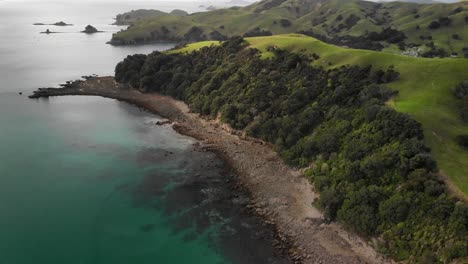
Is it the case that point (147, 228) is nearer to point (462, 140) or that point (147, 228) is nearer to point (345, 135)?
point (345, 135)

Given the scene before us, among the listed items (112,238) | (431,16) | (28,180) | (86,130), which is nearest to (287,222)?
(112,238)

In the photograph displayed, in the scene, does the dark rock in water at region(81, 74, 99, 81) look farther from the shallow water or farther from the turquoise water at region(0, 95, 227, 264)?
the turquoise water at region(0, 95, 227, 264)

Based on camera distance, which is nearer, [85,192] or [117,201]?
[117,201]

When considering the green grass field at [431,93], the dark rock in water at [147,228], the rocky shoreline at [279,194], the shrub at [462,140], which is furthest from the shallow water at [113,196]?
the shrub at [462,140]

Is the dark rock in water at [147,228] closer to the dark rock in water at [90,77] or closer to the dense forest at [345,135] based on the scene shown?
the dense forest at [345,135]

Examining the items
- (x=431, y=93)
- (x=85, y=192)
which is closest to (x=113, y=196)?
(x=85, y=192)

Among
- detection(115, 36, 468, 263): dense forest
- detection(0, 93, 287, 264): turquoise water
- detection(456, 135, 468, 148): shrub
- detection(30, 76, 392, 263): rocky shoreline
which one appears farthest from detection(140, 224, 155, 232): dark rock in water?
detection(456, 135, 468, 148): shrub
